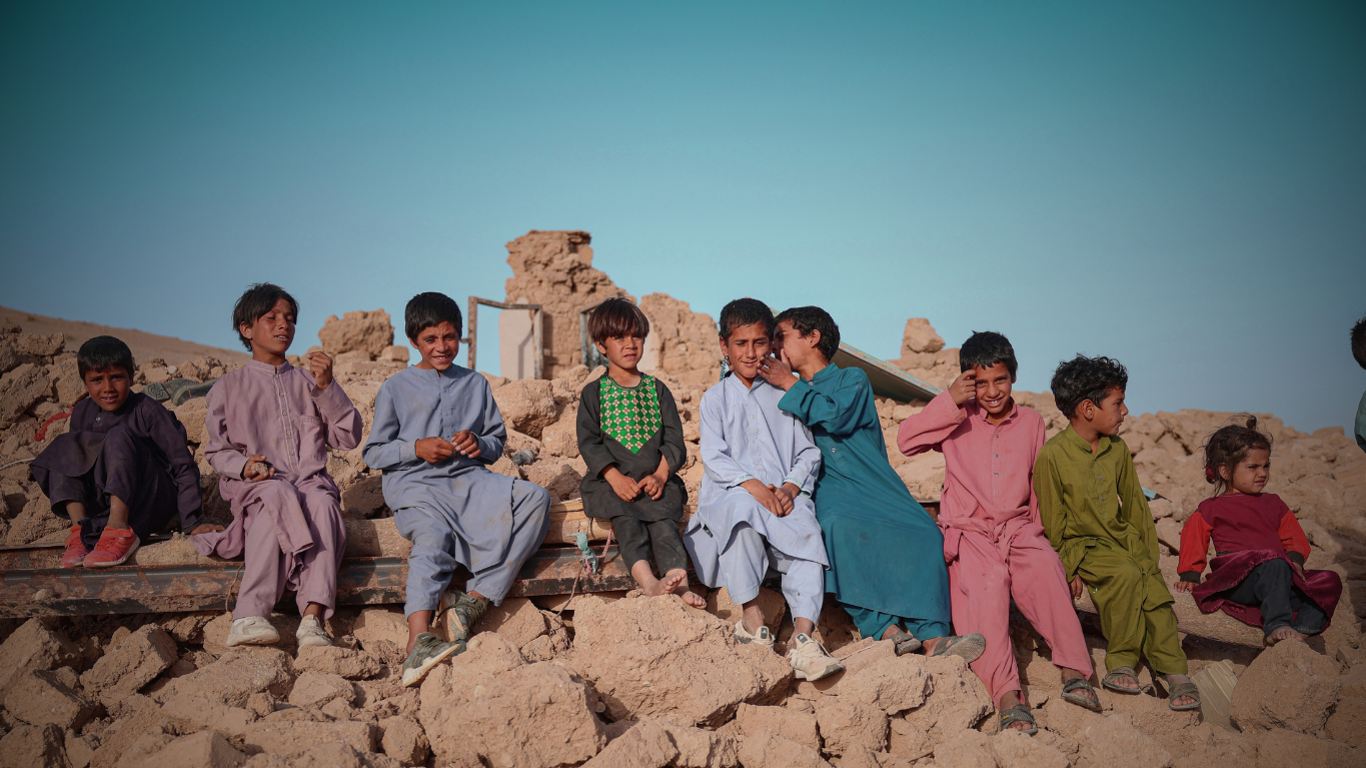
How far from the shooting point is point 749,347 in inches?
143

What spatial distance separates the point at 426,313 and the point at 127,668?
1.75 metres

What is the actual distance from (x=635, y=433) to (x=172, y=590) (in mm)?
1981

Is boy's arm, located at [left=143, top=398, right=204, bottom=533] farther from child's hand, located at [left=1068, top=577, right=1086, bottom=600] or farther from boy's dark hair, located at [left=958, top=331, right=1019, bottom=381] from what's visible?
child's hand, located at [left=1068, top=577, right=1086, bottom=600]

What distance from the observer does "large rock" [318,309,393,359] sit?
46.2 ft

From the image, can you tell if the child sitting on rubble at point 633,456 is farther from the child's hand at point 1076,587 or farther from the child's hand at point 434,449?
the child's hand at point 1076,587

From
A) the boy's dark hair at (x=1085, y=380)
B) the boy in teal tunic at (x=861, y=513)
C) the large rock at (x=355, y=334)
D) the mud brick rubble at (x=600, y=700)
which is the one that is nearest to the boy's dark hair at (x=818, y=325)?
the boy in teal tunic at (x=861, y=513)

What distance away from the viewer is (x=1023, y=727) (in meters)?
2.76

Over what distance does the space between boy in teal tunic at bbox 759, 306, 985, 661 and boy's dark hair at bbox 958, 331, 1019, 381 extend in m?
0.48

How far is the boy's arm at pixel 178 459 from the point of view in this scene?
364 centimetres

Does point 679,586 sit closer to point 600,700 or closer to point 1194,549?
point 600,700

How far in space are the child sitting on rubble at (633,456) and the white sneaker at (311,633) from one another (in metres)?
1.13

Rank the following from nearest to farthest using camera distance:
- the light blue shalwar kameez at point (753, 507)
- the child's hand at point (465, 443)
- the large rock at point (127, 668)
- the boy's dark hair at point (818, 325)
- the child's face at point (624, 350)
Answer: the large rock at point (127, 668) → the light blue shalwar kameez at point (753, 507) → the child's hand at point (465, 443) → the child's face at point (624, 350) → the boy's dark hair at point (818, 325)

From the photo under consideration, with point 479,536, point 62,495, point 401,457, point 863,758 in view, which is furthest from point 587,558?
point 62,495

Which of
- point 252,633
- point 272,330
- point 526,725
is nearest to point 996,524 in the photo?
point 526,725
